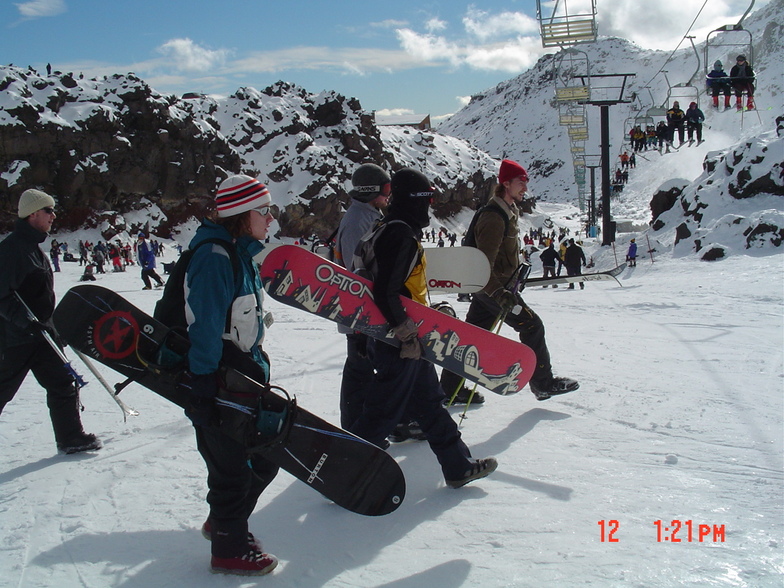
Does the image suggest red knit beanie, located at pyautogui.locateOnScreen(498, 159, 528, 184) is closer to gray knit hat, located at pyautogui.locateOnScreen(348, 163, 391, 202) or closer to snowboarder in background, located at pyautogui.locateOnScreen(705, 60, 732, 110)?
gray knit hat, located at pyautogui.locateOnScreen(348, 163, 391, 202)

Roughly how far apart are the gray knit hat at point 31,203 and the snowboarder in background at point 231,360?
5.40 feet

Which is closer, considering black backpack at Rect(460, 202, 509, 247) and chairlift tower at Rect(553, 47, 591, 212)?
black backpack at Rect(460, 202, 509, 247)

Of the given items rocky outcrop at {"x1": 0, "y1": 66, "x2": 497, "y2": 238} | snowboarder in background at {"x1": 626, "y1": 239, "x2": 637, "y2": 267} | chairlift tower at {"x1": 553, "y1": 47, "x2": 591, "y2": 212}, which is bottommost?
snowboarder in background at {"x1": 626, "y1": 239, "x2": 637, "y2": 267}

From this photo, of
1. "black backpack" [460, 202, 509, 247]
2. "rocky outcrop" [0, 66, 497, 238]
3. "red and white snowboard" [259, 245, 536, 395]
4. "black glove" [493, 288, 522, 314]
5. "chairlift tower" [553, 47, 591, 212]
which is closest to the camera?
"red and white snowboard" [259, 245, 536, 395]

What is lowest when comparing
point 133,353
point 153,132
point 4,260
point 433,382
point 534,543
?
point 534,543

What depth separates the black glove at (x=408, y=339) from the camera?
2.70m

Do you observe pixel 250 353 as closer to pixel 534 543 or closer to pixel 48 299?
pixel 534 543

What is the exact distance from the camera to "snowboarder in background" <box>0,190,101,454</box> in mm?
3146

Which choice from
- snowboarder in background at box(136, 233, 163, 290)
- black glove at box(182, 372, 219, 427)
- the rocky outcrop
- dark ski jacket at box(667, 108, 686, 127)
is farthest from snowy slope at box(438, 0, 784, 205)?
black glove at box(182, 372, 219, 427)

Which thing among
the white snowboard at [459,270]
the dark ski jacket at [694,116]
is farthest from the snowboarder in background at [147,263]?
the dark ski jacket at [694,116]

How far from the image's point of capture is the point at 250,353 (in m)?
2.34

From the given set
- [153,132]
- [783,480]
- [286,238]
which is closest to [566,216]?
[286,238]

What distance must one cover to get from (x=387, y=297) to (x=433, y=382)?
1.91 feet

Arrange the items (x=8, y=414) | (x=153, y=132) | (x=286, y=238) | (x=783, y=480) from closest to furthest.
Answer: (x=783, y=480) < (x=8, y=414) < (x=153, y=132) < (x=286, y=238)
